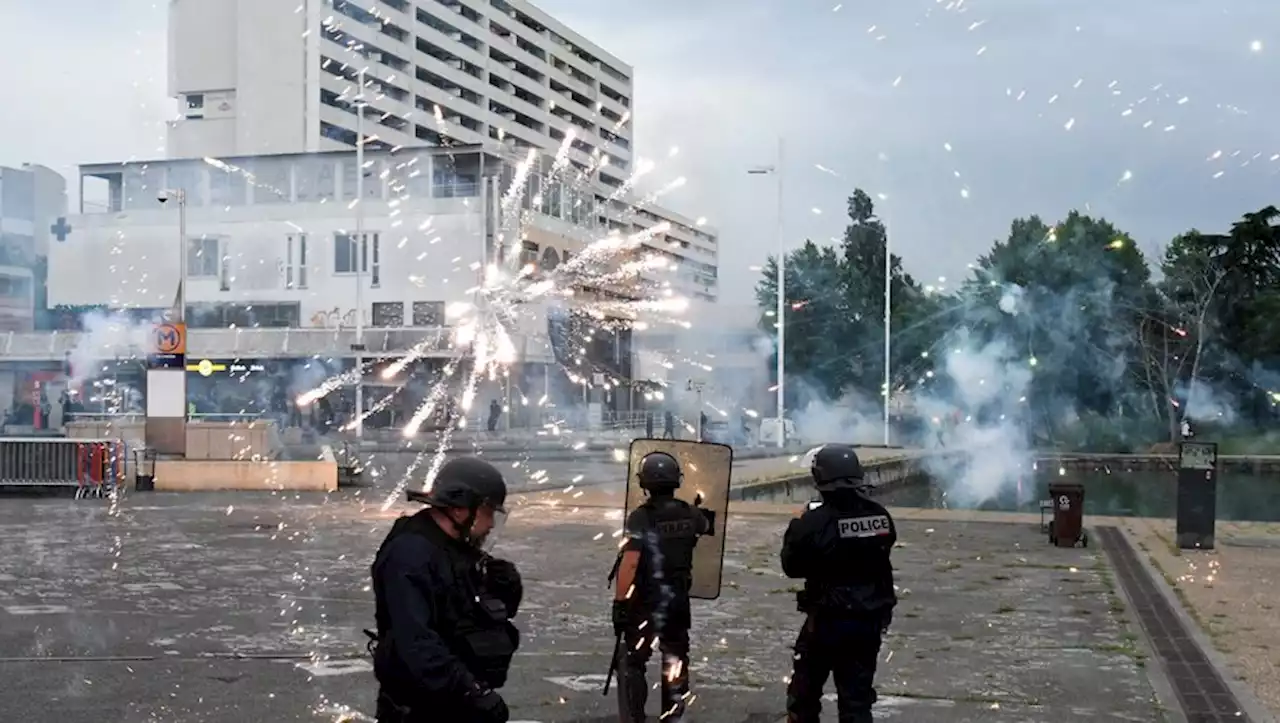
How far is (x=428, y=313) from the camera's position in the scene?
51.1 m

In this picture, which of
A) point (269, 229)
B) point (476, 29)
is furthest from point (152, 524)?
point (476, 29)

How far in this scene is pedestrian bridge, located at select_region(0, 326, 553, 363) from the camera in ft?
161

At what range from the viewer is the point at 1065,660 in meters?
9.82

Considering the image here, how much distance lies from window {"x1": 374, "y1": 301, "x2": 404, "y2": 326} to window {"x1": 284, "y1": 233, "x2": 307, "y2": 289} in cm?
361

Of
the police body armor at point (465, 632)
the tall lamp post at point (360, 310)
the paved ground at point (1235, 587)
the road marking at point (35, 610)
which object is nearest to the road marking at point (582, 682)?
the paved ground at point (1235, 587)

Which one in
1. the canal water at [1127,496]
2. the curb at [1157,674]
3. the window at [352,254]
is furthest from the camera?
the window at [352,254]

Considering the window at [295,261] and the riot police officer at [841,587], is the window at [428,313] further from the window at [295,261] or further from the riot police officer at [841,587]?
the riot police officer at [841,587]

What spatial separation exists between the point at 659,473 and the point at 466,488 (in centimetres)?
274

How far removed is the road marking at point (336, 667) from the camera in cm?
882

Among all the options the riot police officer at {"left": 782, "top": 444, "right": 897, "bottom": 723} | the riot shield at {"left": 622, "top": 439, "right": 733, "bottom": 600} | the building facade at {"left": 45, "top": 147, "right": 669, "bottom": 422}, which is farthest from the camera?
the building facade at {"left": 45, "top": 147, "right": 669, "bottom": 422}

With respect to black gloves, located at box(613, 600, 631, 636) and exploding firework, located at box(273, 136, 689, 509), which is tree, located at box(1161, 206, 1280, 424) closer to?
exploding firework, located at box(273, 136, 689, 509)

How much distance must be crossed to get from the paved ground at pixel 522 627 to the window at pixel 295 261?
35411 mm

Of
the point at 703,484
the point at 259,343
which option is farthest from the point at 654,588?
the point at 259,343

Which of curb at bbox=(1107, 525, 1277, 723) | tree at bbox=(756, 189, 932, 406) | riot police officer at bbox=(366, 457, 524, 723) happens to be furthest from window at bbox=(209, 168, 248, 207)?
riot police officer at bbox=(366, 457, 524, 723)
